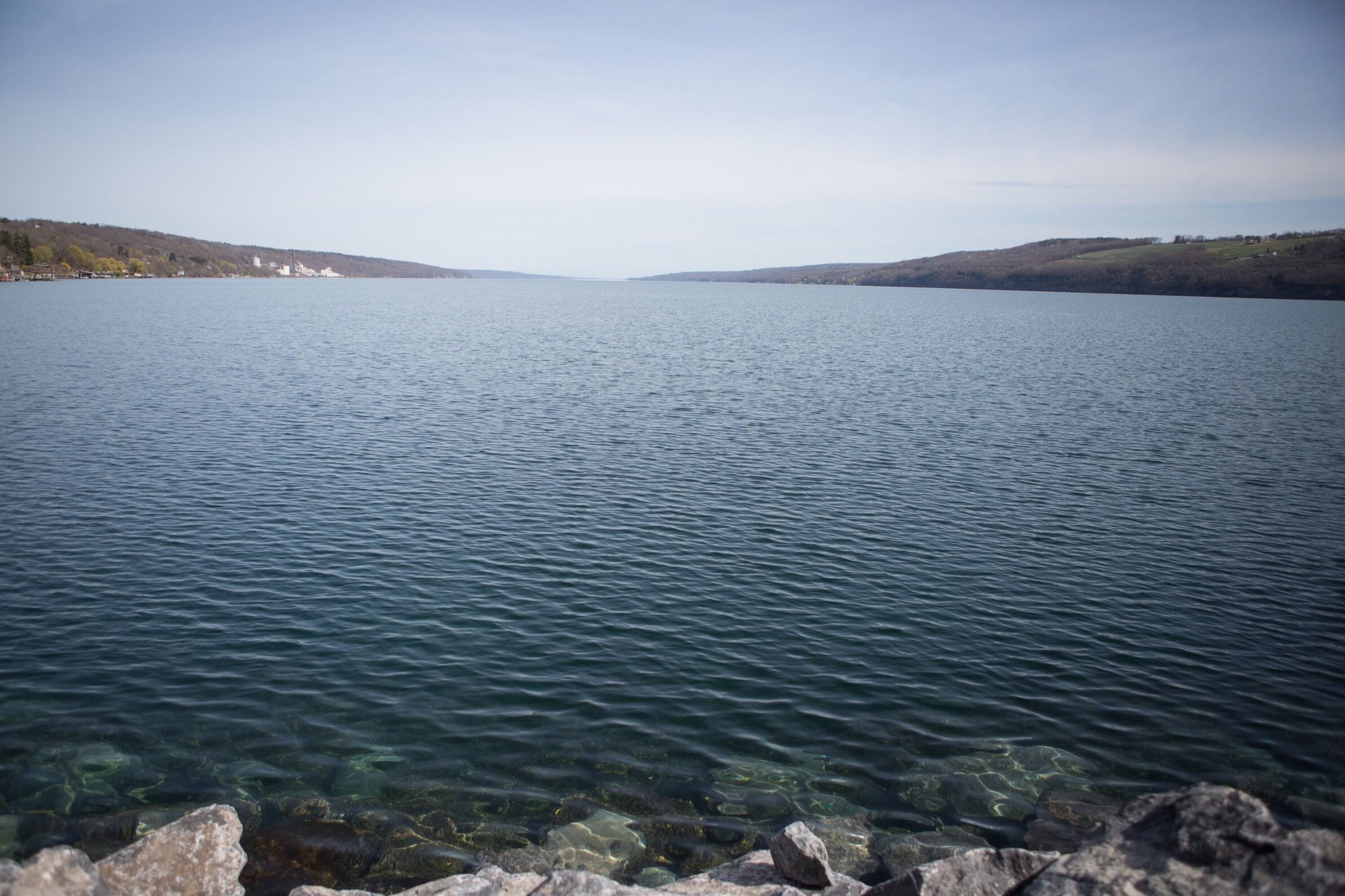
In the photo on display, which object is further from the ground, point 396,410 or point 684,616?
point 396,410

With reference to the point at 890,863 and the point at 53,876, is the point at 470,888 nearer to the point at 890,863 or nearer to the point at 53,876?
the point at 53,876

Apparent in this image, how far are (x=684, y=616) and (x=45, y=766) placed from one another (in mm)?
13572

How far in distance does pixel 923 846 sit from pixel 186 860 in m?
11.2

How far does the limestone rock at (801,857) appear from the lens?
11.1 meters

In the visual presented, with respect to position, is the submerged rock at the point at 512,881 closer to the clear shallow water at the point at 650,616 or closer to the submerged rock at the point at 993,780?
the clear shallow water at the point at 650,616

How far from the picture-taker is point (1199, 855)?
8305 mm

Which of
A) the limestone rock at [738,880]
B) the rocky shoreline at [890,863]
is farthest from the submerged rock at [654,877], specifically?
the limestone rock at [738,880]

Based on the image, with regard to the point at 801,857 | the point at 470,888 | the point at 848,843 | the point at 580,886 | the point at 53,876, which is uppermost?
the point at 53,876

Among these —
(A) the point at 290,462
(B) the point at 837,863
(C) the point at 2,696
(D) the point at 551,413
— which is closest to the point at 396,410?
(D) the point at 551,413

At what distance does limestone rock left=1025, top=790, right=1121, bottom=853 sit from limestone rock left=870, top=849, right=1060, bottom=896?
3.07 metres

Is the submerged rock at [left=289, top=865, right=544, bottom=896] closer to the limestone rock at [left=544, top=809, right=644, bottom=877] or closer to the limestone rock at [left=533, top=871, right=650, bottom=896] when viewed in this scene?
the limestone rock at [left=533, top=871, right=650, bottom=896]

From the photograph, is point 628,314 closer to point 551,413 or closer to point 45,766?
point 551,413

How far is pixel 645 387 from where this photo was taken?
2245 inches

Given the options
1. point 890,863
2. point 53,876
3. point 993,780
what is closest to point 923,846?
point 890,863
